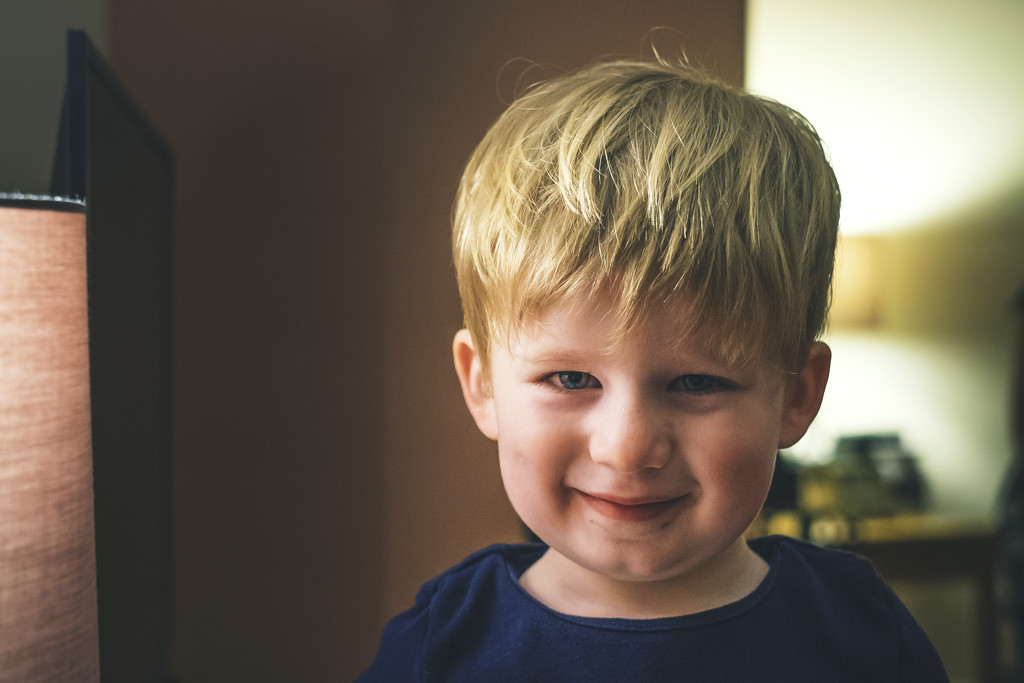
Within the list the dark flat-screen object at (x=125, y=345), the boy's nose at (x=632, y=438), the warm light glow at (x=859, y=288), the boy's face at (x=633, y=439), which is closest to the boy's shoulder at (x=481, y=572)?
the boy's face at (x=633, y=439)

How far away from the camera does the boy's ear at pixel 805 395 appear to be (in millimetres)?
598

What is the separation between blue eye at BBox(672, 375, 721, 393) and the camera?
536 millimetres

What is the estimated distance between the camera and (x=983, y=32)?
101 cm

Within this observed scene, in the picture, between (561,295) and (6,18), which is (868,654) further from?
(6,18)

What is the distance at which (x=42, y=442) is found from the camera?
0.48 m

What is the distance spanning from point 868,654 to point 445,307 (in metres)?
0.53

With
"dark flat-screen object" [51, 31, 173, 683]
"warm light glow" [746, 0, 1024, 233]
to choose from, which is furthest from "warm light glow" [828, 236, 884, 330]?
"dark flat-screen object" [51, 31, 173, 683]

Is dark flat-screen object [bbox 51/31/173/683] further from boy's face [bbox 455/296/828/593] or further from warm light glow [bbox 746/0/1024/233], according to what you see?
warm light glow [bbox 746/0/1024/233]

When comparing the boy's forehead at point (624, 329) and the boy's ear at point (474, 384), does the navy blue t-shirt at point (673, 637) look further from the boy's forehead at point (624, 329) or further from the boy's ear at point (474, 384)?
the boy's forehead at point (624, 329)

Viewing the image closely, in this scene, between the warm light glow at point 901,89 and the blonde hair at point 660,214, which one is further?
the warm light glow at point 901,89

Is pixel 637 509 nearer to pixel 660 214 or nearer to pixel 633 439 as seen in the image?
pixel 633 439

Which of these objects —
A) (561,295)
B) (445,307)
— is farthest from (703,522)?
(445,307)

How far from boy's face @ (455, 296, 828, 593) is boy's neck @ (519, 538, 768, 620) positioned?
0.06 metres

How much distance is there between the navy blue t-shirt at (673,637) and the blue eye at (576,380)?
23 centimetres
